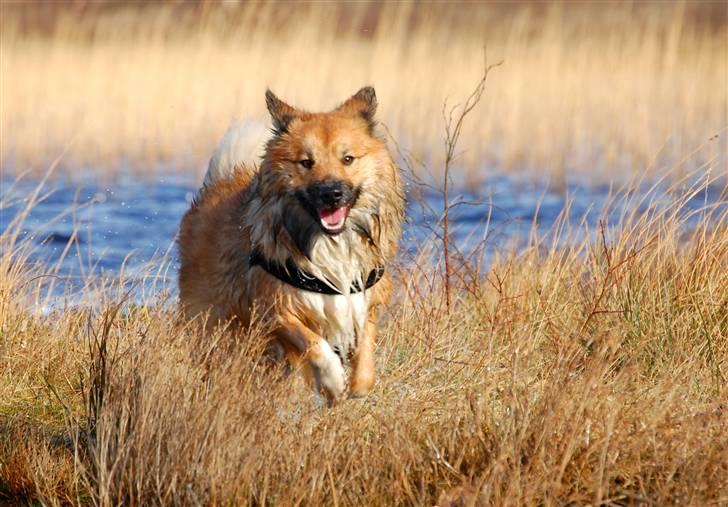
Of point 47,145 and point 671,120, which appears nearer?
point 47,145

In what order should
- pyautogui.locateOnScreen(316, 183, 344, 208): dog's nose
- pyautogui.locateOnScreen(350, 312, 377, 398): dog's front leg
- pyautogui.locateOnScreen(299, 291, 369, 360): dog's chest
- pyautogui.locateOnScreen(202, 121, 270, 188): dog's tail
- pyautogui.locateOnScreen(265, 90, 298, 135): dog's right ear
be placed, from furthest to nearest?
pyautogui.locateOnScreen(202, 121, 270, 188): dog's tail
pyautogui.locateOnScreen(265, 90, 298, 135): dog's right ear
pyautogui.locateOnScreen(299, 291, 369, 360): dog's chest
pyautogui.locateOnScreen(350, 312, 377, 398): dog's front leg
pyautogui.locateOnScreen(316, 183, 344, 208): dog's nose

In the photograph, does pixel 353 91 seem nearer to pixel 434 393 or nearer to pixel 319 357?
pixel 319 357

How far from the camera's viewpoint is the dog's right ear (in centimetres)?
513

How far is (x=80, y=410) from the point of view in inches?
188

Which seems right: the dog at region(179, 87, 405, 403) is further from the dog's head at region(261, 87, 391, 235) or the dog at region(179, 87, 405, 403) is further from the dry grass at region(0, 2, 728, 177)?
the dry grass at region(0, 2, 728, 177)

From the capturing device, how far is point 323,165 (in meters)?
4.94

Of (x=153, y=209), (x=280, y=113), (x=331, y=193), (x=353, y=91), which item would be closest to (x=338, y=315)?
(x=331, y=193)

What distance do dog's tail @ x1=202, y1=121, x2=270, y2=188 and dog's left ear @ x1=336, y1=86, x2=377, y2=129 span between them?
839 millimetres

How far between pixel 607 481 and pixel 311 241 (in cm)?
194

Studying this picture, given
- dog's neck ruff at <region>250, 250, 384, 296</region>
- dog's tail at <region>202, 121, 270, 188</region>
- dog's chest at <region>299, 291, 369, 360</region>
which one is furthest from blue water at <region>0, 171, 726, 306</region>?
dog's neck ruff at <region>250, 250, 384, 296</region>

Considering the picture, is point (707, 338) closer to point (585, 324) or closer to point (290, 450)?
point (585, 324)

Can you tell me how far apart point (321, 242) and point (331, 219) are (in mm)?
184

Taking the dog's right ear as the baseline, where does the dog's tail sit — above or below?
below

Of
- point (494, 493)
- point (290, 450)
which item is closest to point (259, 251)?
point (290, 450)
